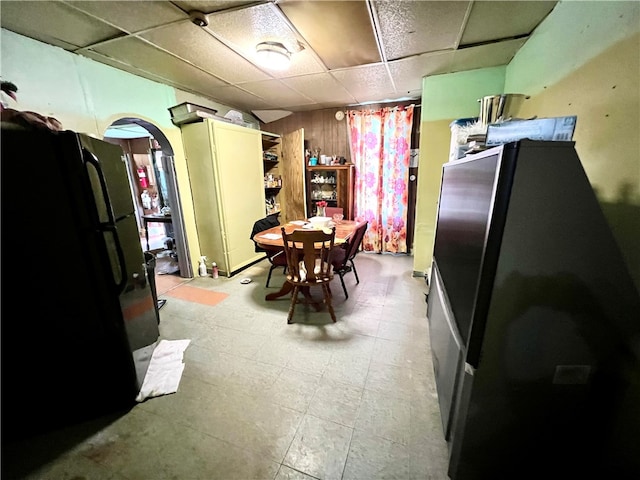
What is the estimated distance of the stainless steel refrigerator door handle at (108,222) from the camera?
1.25 metres

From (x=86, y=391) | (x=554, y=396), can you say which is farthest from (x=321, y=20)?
(x=86, y=391)

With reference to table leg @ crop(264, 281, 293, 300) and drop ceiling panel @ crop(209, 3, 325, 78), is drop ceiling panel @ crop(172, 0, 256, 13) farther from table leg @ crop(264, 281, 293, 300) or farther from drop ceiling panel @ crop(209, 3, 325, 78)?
table leg @ crop(264, 281, 293, 300)

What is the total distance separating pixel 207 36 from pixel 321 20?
2.96 feet

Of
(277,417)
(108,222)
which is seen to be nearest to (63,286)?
(108,222)

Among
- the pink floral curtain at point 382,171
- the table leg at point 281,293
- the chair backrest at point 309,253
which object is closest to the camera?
the chair backrest at point 309,253

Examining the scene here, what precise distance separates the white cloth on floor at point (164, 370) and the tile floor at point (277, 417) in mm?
48

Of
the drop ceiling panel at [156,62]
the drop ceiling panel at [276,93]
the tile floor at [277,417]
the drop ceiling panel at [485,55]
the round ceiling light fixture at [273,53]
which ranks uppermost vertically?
the drop ceiling panel at [276,93]

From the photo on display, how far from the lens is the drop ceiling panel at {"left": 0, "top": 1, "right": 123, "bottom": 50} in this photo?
156cm

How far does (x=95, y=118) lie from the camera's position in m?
2.38

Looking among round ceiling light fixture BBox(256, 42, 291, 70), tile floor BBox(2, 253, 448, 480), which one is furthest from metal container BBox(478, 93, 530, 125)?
tile floor BBox(2, 253, 448, 480)

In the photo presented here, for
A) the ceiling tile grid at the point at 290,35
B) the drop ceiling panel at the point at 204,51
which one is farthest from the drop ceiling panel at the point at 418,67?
the drop ceiling panel at the point at 204,51

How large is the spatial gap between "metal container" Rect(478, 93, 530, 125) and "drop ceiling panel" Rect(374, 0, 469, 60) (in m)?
0.58

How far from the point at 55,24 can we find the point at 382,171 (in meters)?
3.77

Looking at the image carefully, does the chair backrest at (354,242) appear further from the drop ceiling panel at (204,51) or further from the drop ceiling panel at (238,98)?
the drop ceiling panel at (238,98)
